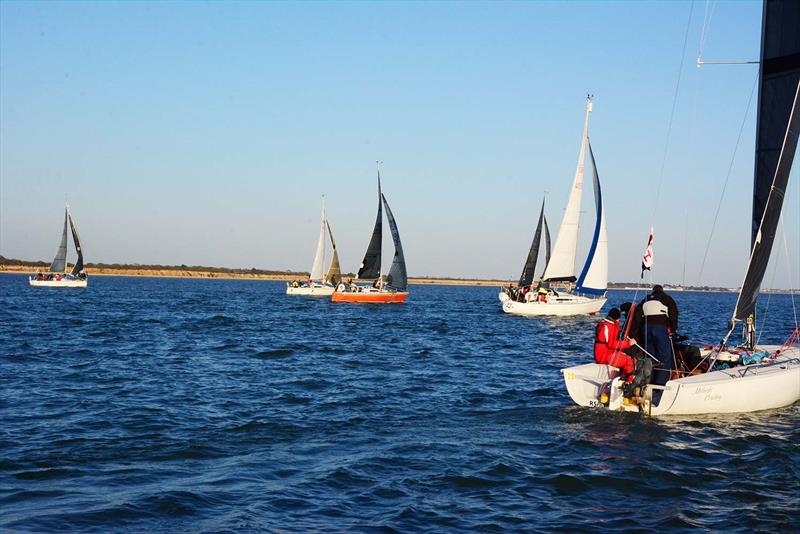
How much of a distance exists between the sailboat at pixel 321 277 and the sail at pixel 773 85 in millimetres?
62463

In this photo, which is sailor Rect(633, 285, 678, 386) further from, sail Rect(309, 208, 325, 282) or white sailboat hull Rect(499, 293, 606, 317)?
sail Rect(309, 208, 325, 282)

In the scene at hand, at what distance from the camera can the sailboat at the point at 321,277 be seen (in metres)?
78.8

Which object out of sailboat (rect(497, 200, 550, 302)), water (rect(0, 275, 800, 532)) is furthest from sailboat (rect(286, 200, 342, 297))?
water (rect(0, 275, 800, 532))

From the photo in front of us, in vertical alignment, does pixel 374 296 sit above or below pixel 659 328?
below

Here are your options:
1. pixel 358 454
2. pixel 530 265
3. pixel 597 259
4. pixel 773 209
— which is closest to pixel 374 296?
pixel 530 265

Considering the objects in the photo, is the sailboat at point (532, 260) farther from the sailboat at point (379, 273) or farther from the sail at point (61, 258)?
the sail at point (61, 258)

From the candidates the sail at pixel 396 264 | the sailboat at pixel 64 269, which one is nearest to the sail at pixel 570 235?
the sail at pixel 396 264

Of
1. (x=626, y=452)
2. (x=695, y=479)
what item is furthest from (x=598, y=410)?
(x=695, y=479)

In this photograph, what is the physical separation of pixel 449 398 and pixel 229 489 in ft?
25.0

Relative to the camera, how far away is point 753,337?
1677 centimetres

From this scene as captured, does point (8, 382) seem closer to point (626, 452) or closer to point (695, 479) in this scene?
point (626, 452)

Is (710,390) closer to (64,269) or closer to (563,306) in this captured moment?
(563,306)

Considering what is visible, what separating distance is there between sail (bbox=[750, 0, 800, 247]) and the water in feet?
15.5

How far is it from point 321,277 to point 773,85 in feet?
225
